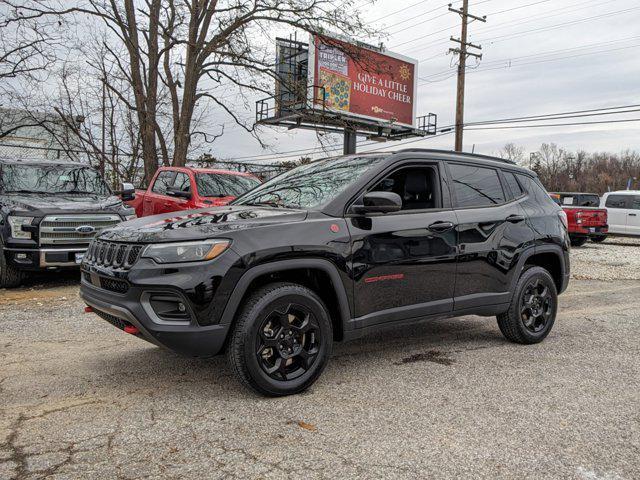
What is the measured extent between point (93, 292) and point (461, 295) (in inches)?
117

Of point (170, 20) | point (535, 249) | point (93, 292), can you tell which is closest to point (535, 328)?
point (535, 249)

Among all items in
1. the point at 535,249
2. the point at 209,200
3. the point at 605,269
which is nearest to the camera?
the point at 535,249

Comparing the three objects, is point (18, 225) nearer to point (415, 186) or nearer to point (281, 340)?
point (281, 340)

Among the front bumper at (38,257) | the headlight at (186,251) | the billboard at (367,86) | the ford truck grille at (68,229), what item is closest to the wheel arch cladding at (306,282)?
the headlight at (186,251)

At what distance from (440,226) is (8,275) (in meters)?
6.30

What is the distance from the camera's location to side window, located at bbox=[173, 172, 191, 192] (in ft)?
31.7

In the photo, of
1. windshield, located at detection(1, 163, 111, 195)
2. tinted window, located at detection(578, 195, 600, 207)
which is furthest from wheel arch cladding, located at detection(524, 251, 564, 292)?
tinted window, located at detection(578, 195, 600, 207)

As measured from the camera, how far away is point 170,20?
50.0ft

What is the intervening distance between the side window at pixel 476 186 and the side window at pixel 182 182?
19.6 feet

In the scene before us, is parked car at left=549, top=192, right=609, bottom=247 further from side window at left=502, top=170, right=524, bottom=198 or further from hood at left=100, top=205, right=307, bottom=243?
hood at left=100, top=205, right=307, bottom=243

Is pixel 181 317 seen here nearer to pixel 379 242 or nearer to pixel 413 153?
pixel 379 242

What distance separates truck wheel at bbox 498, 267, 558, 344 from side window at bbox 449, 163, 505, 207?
2.77 feet

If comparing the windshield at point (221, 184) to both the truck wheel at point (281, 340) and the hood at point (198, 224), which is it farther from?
the truck wheel at point (281, 340)

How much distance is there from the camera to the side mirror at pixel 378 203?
12.4 ft
